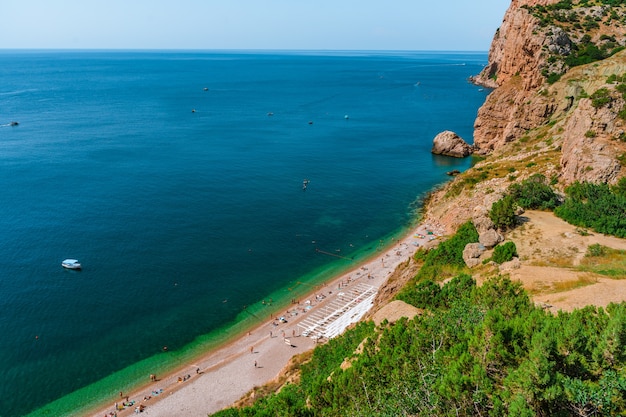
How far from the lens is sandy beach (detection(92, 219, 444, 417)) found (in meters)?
36.0

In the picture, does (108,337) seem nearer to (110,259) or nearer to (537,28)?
(110,259)

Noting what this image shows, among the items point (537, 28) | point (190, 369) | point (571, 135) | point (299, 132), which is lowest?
point (190, 369)

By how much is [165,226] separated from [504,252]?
50.7 meters

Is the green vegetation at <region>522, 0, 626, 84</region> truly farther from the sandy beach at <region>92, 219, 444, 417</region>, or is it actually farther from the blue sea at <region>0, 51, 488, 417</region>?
the sandy beach at <region>92, 219, 444, 417</region>

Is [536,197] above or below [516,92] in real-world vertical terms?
below

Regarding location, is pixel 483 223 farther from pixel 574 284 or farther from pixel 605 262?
pixel 574 284

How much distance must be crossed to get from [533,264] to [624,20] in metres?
79.8

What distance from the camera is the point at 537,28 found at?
8262 centimetres

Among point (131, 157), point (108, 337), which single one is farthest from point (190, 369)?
point (131, 157)

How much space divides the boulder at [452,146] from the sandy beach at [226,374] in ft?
191

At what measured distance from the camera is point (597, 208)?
116ft

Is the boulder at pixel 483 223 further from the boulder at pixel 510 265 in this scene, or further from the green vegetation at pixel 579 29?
the green vegetation at pixel 579 29

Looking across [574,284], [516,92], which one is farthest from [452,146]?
[574,284]

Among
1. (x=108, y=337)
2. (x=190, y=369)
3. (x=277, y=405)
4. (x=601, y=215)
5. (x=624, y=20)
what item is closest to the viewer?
(x=277, y=405)
